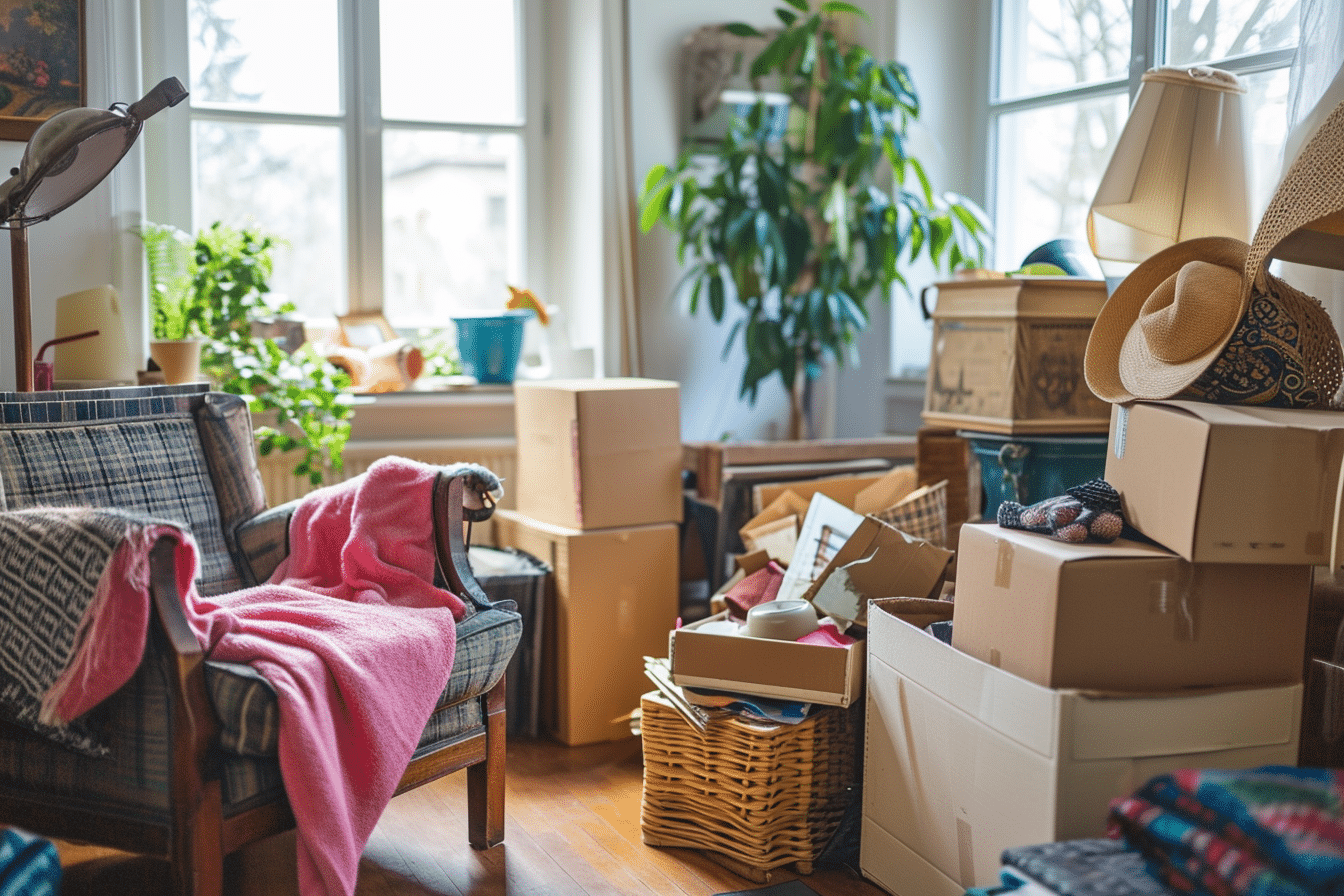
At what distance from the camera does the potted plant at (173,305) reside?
9.20 feet

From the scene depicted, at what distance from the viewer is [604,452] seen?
2.77 metres

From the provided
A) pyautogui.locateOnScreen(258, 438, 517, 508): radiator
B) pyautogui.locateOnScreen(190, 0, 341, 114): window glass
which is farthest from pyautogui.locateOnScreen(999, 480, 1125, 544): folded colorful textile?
pyautogui.locateOnScreen(190, 0, 341, 114): window glass

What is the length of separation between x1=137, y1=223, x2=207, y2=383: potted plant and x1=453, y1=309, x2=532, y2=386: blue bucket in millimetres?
759

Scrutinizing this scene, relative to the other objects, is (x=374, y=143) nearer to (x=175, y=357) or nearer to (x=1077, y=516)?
(x=175, y=357)

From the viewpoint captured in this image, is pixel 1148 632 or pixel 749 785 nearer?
pixel 1148 632

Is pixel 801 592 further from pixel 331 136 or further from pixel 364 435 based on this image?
pixel 331 136

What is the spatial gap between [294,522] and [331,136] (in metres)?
1.62

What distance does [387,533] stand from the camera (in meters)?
2.20

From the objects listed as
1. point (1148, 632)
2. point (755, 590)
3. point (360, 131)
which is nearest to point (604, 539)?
point (755, 590)

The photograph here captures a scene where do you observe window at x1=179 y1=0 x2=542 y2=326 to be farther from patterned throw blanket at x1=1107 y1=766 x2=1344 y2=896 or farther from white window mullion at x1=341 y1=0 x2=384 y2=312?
patterned throw blanket at x1=1107 y1=766 x2=1344 y2=896

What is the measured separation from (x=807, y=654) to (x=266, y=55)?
7.92 feet

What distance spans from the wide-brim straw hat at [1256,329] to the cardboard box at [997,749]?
0.43 meters

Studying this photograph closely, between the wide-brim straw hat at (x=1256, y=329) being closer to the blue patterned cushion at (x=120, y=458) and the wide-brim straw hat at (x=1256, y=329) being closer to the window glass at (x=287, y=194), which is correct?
the blue patterned cushion at (x=120, y=458)

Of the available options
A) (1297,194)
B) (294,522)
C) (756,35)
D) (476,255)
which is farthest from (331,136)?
(1297,194)
